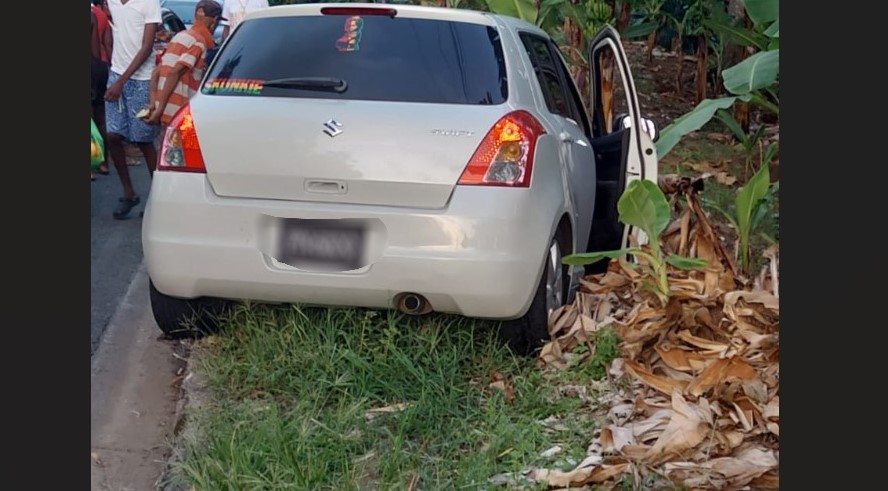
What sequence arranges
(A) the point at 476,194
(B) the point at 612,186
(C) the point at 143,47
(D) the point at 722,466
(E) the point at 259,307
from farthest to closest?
1. (C) the point at 143,47
2. (B) the point at 612,186
3. (E) the point at 259,307
4. (A) the point at 476,194
5. (D) the point at 722,466

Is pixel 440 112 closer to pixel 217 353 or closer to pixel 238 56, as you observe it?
pixel 238 56

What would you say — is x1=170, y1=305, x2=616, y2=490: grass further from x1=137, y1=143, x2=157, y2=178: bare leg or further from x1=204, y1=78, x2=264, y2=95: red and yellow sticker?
x1=137, y1=143, x2=157, y2=178: bare leg

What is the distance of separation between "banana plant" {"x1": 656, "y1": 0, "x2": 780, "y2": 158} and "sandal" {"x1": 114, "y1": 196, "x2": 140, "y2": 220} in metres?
3.97

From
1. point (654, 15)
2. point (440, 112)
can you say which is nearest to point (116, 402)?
point (440, 112)

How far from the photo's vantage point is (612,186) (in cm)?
600

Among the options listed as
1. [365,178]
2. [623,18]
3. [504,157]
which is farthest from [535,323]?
[623,18]

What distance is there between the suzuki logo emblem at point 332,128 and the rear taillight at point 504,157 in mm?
529

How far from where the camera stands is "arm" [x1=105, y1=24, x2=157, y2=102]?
710cm

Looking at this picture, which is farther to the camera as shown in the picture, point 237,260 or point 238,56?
point 238,56

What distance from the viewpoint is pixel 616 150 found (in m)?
5.96

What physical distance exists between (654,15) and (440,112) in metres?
7.65

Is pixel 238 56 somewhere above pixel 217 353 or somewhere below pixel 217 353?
above

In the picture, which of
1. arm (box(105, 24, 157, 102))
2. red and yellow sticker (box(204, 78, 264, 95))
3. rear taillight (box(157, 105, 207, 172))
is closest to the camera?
rear taillight (box(157, 105, 207, 172))

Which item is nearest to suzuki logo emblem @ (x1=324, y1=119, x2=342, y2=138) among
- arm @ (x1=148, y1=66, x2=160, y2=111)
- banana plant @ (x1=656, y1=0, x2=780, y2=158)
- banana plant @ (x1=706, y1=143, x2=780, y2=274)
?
banana plant @ (x1=656, y1=0, x2=780, y2=158)
